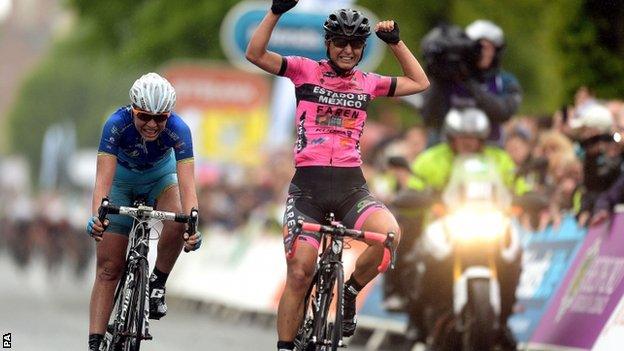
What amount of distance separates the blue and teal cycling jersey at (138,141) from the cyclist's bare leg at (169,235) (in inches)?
13.7

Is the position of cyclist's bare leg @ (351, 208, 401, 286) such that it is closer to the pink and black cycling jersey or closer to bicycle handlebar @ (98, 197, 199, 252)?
the pink and black cycling jersey

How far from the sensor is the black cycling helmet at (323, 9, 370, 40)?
1111 centimetres

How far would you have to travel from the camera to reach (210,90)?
40.6m

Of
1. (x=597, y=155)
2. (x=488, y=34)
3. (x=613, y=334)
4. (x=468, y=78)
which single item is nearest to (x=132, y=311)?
(x=613, y=334)

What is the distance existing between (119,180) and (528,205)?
3.44m

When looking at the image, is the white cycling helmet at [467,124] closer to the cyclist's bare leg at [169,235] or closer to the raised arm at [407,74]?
the raised arm at [407,74]

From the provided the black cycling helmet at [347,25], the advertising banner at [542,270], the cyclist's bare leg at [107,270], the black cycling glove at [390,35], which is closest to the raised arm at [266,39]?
the black cycling helmet at [347,25]

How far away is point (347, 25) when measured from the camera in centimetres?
1110

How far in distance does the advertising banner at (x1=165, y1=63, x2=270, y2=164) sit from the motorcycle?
82.7 feet

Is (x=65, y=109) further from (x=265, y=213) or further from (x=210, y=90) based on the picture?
(x=265, y=213)

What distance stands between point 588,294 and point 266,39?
13.0 feet

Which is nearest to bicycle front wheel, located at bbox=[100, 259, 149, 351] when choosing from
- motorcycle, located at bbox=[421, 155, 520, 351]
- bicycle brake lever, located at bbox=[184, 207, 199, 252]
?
bicycle brake lever, located at bbox=[184, 207, 199, 252]

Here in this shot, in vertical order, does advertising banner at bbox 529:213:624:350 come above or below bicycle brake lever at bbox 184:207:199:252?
below

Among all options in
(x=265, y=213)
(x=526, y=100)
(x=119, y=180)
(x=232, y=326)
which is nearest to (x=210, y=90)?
(x=526, y=100)
